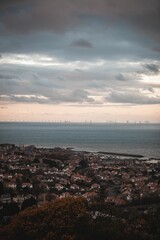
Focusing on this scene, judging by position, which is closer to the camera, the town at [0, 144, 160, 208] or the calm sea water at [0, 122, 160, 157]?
the town at [0, 144, 160, 208]

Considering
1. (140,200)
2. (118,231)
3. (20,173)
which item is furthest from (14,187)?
(118,231)

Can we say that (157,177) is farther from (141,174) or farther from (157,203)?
(157,203)

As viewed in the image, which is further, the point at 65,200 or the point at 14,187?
the point at 14,187

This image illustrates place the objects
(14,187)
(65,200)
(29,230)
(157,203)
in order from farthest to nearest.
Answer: (14,187), (157,203), (65,200), (29,230)

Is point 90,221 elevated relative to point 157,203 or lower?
elevated

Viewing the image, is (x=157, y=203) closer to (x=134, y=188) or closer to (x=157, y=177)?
(x=134, y=188)

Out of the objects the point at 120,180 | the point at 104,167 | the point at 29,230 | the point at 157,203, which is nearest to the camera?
the point at 29,230

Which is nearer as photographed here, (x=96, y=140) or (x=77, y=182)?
(x=77, y=182)

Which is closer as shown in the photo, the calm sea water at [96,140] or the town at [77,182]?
the town at [77,182]

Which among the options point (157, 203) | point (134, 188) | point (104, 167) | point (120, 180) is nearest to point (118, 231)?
point (157, 203)
